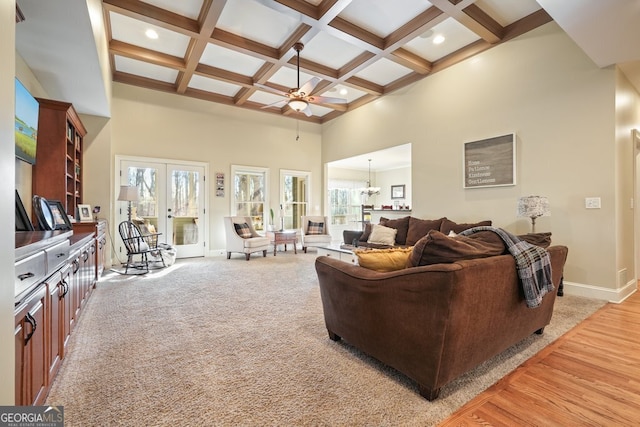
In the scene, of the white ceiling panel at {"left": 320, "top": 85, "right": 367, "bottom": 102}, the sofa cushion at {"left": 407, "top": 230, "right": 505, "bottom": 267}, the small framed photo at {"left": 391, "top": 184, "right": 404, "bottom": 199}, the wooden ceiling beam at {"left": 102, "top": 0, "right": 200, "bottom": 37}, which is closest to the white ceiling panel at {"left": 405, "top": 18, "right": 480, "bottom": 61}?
the white ceiling panel at {"left": 320, "top": 85, "right": 367, "bottom": 102}

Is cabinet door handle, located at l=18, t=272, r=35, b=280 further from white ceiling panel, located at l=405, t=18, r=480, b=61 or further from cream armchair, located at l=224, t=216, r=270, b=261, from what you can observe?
white ceiling panel, located at l=405, t=18, r=480, b=61

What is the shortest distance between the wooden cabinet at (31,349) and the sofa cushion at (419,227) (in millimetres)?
4397

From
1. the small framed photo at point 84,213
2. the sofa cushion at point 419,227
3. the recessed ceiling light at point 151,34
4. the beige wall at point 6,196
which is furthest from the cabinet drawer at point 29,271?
the sofa cushion at point 419,227

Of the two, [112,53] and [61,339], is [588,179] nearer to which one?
[61,339]

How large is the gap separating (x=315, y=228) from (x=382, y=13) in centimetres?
443

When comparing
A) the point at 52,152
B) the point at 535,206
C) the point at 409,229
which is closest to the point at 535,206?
the point at 535,206

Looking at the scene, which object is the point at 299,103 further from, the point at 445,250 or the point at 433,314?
the point at 433,314

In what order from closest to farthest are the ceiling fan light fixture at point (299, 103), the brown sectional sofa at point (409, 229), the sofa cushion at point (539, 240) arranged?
the sofa cushion at point (539, 240) < the brown sectional sofa at point (409, 229) < the ceiling fan light fixture at point (299, 103)

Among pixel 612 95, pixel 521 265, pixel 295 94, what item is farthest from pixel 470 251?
pixel 295 94

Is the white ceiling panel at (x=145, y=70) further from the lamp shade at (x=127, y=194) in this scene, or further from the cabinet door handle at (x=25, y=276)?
the cabinet door handle at (x=25, y=276)

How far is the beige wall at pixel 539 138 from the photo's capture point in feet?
10.8

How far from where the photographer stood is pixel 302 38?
411 cm

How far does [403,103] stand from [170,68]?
425 centimetres

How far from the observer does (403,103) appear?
5.57 meters
